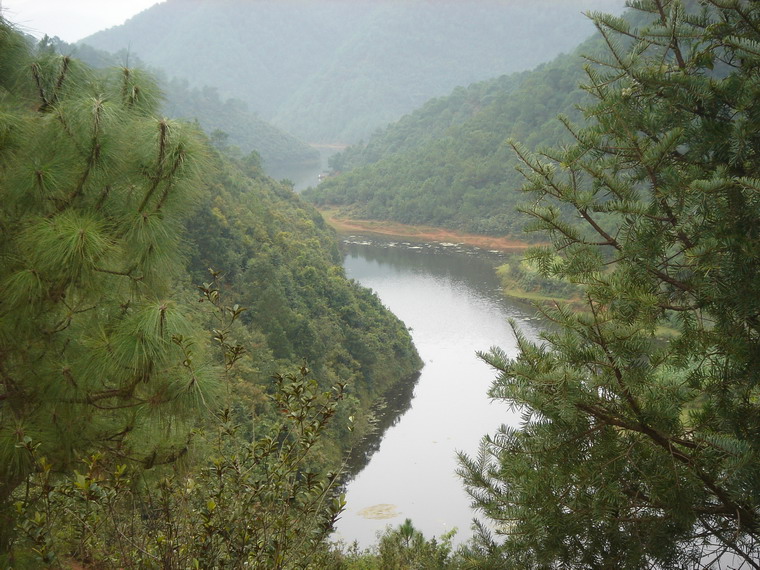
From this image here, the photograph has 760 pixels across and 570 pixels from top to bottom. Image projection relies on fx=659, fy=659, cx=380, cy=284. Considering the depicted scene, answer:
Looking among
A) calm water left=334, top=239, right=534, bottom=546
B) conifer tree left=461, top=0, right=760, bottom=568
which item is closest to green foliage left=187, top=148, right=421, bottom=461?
calm water left=334, top=239, right=534, bottom=546

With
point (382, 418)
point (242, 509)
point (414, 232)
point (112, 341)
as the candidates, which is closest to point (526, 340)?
point (242, 509)

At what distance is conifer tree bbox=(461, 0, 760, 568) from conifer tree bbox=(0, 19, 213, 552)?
4.03ft

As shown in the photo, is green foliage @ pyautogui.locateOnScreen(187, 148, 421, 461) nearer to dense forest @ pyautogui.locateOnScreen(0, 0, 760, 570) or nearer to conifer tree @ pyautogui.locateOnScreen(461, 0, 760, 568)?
dense forest @ pyautogui.locateOnScreen(0, 0, 760, 570)

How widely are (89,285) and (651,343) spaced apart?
198 centimetres

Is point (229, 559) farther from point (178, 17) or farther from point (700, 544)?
point (178, 17)

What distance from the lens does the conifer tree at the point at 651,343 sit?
6.80 feet

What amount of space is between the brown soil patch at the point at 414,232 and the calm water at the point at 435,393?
220cm

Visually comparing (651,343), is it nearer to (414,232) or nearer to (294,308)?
(294,308)

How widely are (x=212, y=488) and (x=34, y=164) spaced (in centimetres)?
131

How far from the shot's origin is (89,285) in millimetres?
2393

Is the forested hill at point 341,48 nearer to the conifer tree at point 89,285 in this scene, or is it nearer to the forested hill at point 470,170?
the forested hill at point 470,170

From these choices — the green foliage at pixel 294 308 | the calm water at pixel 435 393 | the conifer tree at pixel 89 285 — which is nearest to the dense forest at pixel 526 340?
the conifer tree at pixel 89 285

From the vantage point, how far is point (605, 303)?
7.39ft

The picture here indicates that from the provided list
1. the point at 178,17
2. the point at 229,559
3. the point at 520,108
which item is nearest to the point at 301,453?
the point at 229,559
